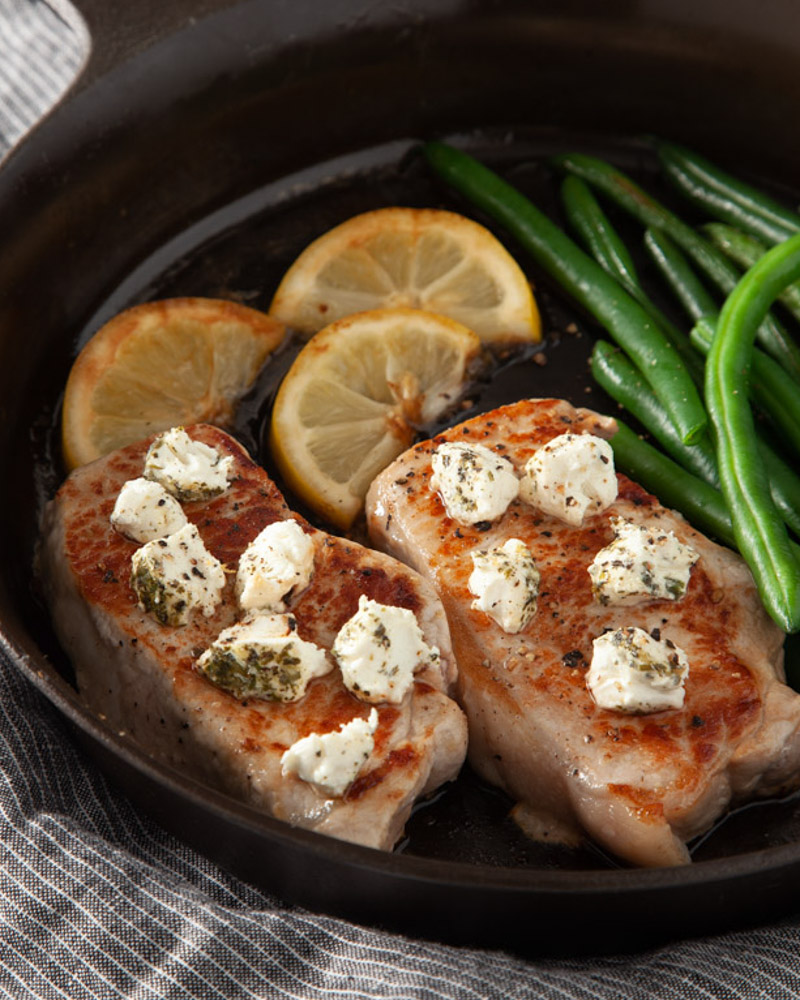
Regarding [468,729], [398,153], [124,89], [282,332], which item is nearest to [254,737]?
[468,729]

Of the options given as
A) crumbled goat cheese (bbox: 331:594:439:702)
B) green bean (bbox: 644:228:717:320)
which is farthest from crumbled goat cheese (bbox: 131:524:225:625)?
green bean (bbox: 644:228:717:320)

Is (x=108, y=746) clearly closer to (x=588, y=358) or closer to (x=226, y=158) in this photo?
(x=588, y=358)

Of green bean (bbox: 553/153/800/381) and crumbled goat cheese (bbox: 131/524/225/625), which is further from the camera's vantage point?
green bean (bbox: 553/153/800/381)

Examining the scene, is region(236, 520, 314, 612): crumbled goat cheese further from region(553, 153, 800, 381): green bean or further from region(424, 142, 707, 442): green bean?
region(553, 153, 800, 381): green bean

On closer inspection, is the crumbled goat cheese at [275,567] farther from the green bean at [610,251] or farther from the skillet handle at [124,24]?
the skillet handle at [124,24]

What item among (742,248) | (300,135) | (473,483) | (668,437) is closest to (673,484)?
(668,437)

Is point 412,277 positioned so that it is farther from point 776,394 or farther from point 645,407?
point 776,394
